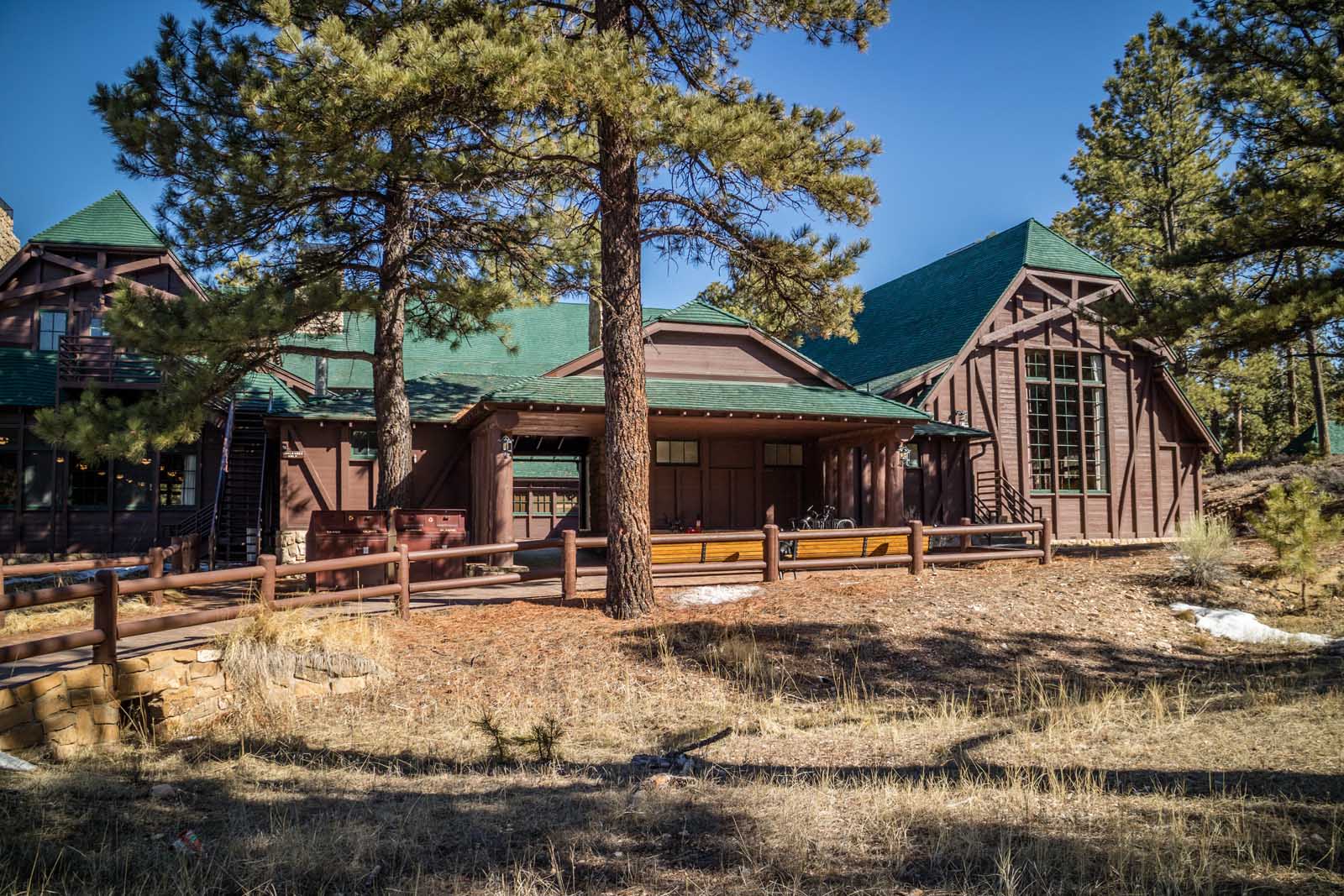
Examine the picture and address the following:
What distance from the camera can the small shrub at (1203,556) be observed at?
12.2 metres

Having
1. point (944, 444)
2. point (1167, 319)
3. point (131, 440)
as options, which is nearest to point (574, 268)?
point (131, 440)

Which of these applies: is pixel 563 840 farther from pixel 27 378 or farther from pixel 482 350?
pixel 27 378

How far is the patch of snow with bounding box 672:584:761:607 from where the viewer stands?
1120 centimetres

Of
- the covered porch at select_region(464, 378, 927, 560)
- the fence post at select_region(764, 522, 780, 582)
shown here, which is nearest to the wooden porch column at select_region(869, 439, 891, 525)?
the covered porch at select_region(464, 378, 927, 560)

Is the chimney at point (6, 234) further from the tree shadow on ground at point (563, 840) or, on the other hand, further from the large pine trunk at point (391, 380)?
the tree shadow on ground at point (563, 840)

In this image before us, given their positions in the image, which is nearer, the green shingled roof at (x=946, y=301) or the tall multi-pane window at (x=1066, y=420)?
the green shingled roof at (x=946, y=301)

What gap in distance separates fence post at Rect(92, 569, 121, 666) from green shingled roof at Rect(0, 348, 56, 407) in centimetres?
1467

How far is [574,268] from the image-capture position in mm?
13750

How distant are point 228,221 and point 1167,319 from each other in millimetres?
14264

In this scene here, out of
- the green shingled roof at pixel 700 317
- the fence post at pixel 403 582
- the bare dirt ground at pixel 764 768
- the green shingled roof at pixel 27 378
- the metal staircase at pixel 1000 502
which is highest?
the green shingled roof at pixel 700 317

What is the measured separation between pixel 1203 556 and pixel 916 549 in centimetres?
396

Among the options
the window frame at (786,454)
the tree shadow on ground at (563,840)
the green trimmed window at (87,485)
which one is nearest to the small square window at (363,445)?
the green trimmed window at (87,485)

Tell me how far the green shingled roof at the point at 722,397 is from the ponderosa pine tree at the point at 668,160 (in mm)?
3572

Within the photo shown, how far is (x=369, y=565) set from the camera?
1052 cm
